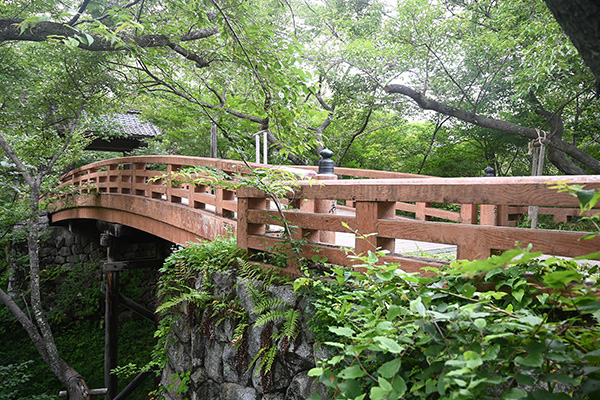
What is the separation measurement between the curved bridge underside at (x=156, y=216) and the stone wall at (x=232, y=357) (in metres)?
1.18

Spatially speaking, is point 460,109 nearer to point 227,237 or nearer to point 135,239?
point 227,237

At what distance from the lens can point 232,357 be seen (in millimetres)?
3449

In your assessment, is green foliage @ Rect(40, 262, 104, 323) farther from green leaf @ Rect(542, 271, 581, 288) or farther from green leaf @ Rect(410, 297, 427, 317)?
green leaf @ Rect(542, 271, 581, 288)

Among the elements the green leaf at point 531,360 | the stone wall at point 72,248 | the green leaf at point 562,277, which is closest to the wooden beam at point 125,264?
the stone wall at point 72,248

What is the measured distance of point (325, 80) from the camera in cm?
1208

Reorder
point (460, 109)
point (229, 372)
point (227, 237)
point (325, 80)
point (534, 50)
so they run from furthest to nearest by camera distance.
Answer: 1. point (325, 80)
2. point (460, 109)
3. point (534, 50)
4. point (227, 237)
5. point (229, 372)

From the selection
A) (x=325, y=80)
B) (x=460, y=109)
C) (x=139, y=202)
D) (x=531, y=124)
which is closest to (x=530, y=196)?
(x=139, y=202)

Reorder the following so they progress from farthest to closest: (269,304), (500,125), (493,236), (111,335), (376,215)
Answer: (500,125) → (111,335) → (269,304) → (376,215) → (493,236)

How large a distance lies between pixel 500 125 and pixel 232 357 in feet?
28.2

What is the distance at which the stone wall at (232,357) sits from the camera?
2.86 metres

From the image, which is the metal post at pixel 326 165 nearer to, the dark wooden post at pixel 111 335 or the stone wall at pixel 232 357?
the stone wall at pixel 232 357

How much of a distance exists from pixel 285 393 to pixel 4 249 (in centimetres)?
1388

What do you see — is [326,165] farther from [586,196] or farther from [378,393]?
[586,196]

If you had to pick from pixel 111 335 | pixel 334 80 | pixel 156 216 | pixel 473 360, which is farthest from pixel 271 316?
pixel 334 80
